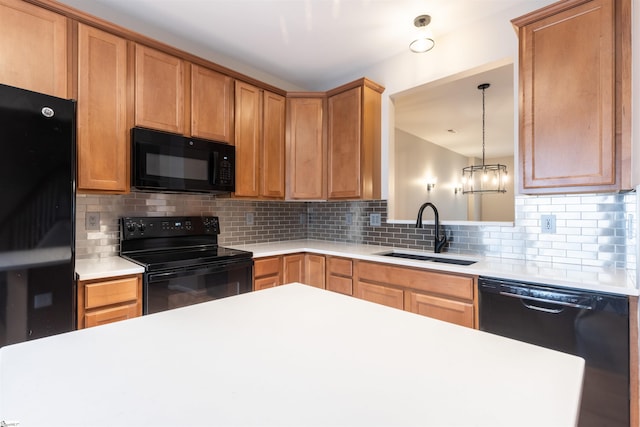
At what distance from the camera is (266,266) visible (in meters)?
2.65

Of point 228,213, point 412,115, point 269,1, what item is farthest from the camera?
point 412,115

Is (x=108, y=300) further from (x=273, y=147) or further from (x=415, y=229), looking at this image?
(x=415, y=229)

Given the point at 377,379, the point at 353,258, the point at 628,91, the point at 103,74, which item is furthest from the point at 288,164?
the point at 377,379

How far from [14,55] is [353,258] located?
242 cm

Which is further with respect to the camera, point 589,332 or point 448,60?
point 448,60

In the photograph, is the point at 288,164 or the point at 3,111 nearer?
the point at 3,111

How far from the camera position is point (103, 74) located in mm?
2016

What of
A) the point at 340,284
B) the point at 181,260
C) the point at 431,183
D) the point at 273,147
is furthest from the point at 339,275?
the point at 431,183

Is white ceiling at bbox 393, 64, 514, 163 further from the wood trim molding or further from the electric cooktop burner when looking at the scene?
the electric cooktop burner

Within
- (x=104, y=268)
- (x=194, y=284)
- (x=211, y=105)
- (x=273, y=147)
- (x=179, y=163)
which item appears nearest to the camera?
(x=104, y=268)

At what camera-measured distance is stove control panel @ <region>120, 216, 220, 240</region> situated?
2.36 metres

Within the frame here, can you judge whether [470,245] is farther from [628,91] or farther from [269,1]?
[269,1]

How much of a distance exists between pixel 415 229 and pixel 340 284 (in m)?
0.82

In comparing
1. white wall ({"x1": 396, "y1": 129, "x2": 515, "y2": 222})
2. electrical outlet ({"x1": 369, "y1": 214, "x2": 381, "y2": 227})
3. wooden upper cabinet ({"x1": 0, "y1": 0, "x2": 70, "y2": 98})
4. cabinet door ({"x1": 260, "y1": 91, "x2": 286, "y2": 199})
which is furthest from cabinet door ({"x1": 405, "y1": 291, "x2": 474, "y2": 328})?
white wall ({"x1": 396, "y1": 129, "x2": 515, "y2": 222})
